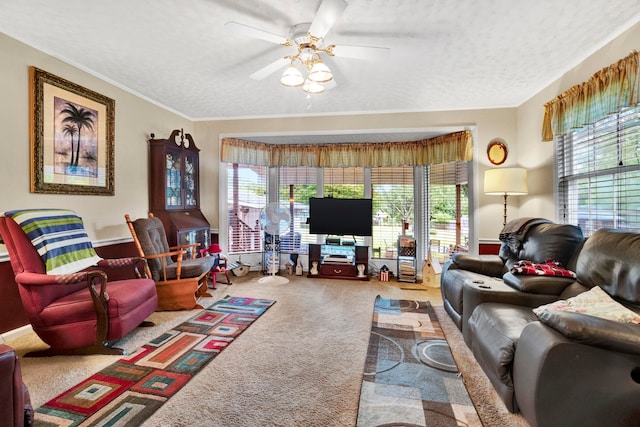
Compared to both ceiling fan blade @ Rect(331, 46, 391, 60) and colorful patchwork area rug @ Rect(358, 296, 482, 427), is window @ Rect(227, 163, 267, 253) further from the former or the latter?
ceiling fan blade @ Rect(331, 46, 391, 60)

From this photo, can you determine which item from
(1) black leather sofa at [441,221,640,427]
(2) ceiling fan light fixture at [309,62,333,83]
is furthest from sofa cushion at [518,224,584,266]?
(2) ceiling fan light fixture at [309,62,333,83]

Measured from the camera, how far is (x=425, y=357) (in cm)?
221

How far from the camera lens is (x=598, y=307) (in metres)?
1.62

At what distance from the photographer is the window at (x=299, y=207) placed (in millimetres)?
5125

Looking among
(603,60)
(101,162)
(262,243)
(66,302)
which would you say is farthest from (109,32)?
(603,60)

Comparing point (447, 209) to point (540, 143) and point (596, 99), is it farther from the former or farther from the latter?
point (596, 99)

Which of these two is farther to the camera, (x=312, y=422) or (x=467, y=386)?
(x=467, y=386)

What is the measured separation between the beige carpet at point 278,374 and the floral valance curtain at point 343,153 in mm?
2370

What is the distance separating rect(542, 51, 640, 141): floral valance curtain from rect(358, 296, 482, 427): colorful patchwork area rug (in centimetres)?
221

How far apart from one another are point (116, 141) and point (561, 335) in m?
4.18

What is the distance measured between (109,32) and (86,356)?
2.46 m

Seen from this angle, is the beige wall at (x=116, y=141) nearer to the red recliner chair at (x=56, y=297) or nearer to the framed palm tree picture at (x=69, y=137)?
the framed palm tree picture at (x=69, y=137)

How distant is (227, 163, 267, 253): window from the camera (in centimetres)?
490

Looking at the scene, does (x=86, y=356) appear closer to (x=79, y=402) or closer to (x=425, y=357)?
(x=79, y=402)
